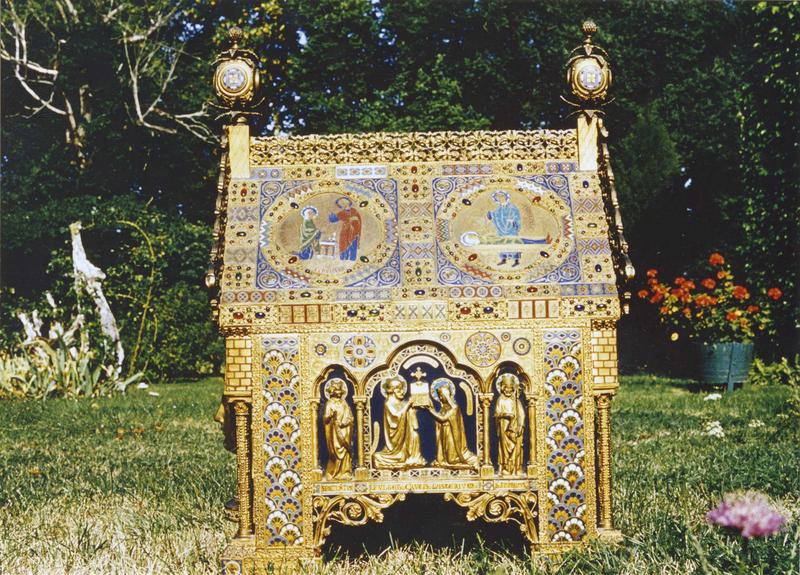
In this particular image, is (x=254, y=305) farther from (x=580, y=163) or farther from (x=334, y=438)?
(x=580, y=163)

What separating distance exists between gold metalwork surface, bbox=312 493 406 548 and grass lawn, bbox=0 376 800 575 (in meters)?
0.22

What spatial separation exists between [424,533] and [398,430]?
46.4 inches

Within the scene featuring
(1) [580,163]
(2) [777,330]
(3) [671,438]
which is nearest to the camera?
(1) [580,163]

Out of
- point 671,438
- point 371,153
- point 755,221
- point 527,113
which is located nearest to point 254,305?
point 371,153

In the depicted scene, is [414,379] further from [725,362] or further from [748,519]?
[725,362]

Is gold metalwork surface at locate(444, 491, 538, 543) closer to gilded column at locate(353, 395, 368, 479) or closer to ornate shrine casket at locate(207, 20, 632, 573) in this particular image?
ornate shrine casket at locate(207, 20, 632, 573)

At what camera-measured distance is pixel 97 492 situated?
6.57m

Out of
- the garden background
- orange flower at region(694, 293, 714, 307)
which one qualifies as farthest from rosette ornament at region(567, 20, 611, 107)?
the garden background

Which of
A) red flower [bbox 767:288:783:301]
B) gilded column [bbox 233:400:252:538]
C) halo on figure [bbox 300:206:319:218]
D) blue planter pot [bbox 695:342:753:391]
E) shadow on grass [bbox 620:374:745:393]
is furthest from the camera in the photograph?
shadow on grass [bbox 620:374:745:393]

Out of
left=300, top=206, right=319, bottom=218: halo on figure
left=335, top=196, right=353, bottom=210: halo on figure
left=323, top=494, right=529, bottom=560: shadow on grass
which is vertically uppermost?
left=335, top=196, right=353, bottom=210: halo on figure

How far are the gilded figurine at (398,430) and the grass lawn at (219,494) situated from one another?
0.58 meters

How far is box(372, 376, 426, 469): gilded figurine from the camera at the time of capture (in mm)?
4496

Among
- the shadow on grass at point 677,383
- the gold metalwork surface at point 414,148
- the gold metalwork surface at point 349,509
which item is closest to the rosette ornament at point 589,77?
the gold metalwork surface at point 414,148

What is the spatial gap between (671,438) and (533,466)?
442cm
